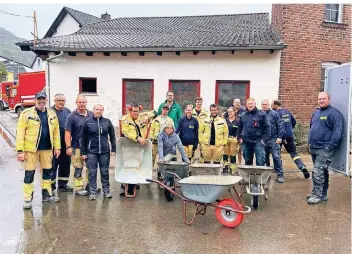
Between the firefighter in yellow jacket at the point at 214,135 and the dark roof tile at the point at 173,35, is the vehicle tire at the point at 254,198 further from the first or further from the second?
the dark roof tile at the point at 173,35

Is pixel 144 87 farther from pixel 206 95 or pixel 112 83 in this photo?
pixel 206 95

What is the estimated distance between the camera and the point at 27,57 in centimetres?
5425

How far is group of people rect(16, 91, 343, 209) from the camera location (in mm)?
5294

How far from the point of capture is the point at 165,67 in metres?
12.4

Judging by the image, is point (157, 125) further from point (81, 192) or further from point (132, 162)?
point (81, 192)

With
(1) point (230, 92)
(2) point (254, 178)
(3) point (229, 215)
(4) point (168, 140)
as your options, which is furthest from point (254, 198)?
(1) point (230, 92)

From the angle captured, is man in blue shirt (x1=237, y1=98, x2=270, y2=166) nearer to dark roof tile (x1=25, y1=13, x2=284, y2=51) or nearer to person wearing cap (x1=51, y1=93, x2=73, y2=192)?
person wearing cap (x1=51, y1=93, x2=73, y2=192)

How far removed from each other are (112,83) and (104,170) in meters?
7.51

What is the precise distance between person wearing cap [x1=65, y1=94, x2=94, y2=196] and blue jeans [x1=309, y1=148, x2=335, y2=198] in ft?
12.8

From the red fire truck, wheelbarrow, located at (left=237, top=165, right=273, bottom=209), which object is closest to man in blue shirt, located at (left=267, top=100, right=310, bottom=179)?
wheelbarrow, located at (left=237, top=165, right=273, bottom=209)

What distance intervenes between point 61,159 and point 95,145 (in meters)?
0.93

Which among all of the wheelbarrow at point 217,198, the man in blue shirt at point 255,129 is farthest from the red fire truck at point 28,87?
the wheelbarrow at point 217,198

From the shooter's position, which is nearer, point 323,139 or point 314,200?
point 323,139

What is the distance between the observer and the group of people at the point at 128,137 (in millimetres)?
5294
